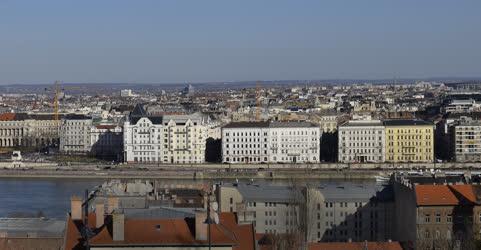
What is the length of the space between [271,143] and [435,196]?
20.4m

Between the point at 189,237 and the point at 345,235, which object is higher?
the point at 189,237

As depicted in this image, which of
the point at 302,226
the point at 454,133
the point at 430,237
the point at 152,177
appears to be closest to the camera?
the point at 430,237

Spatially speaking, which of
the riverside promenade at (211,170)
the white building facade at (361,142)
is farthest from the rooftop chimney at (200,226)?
the white building facade at (361,142)

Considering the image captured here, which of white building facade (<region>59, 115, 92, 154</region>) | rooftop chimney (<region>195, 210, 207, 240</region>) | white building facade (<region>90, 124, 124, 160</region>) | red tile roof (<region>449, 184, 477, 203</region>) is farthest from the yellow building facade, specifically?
rooftop chimney (<region>195, 210, 207, 240</region>)

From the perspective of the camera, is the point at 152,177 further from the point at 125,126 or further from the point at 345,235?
the point at 345,235

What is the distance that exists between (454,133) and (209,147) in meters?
6.29

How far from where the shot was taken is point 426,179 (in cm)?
1469

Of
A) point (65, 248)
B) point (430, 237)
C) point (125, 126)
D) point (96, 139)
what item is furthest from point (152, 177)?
point (65, 248)

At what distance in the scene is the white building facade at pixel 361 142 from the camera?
108 feet

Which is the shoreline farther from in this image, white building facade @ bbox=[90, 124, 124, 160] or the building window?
the building window

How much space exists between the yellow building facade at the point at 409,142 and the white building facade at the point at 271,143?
5.79ft

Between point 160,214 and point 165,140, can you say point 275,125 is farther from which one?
point 160,214

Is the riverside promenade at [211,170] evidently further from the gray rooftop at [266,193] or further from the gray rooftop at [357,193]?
the gray rooftop at [357,193]

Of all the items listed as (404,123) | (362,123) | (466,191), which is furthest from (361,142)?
(466,191)
